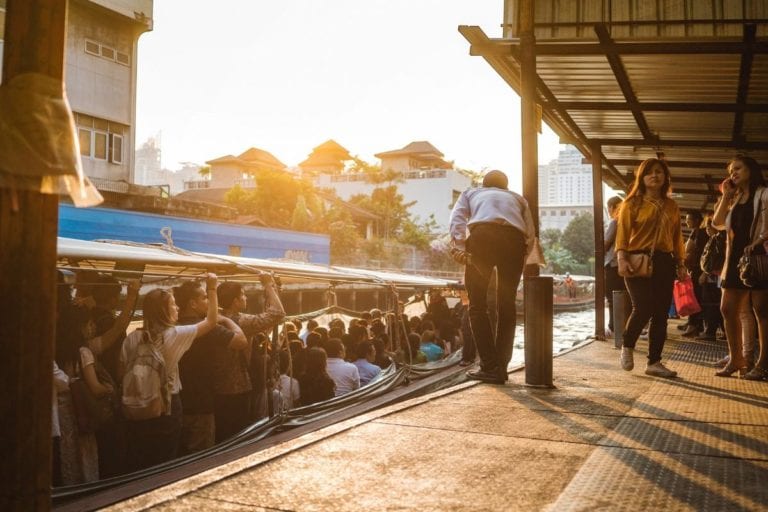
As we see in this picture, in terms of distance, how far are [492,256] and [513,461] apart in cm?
283

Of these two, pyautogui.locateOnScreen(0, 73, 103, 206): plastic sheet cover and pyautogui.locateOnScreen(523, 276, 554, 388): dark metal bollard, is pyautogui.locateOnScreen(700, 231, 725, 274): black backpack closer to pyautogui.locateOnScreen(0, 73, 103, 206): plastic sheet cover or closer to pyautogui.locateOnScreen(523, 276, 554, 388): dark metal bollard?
pyautogui.locateOnScreen(523, 276, 554, 388): dark metal bollard

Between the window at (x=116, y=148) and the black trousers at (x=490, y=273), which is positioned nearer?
the black trousers at (x=490, y=273)

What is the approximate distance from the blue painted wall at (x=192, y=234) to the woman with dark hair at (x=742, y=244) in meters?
22.1

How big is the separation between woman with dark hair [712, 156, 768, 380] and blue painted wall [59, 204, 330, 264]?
2215 cm

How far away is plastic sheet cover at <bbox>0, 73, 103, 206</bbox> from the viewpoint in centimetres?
205

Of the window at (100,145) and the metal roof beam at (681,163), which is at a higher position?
the window at (100,145)

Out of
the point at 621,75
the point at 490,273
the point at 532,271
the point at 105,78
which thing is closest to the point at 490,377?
the point at 490,273

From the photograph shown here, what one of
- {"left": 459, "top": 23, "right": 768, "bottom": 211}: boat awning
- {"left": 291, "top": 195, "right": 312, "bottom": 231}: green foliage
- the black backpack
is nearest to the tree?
{"left": 291, "top": 195, "right": 312, "bottom": 231}: green foliage

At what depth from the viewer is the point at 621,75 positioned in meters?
8.84

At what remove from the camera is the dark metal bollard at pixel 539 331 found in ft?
19.4

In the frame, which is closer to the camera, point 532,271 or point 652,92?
point 532,271

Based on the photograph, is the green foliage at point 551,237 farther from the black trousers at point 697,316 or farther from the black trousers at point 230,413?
the black trousers at point 230,413

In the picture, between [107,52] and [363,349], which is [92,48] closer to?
[107,52]

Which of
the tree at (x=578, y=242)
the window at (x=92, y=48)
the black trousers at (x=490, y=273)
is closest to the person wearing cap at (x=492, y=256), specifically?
the black trousers at (x=490, y=273)
